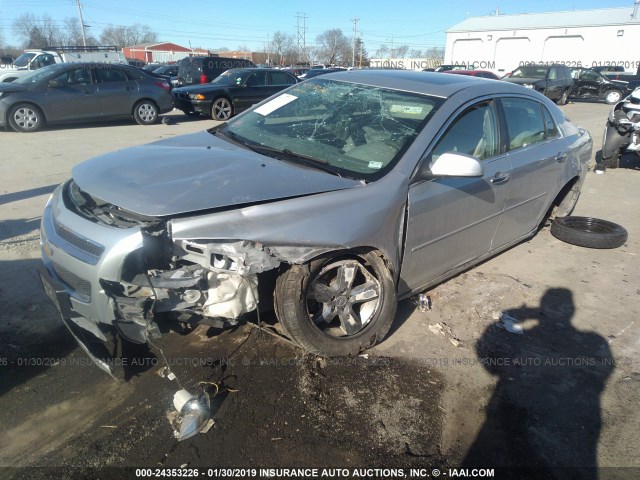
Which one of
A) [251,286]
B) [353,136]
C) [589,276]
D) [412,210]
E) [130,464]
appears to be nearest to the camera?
[130,464]

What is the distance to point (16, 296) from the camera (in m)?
3.66

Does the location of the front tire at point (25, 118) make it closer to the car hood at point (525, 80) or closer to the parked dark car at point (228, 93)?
the parked dark car at point (228, 93)

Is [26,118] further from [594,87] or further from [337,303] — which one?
[594,87]

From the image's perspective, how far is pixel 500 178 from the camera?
3652 mm

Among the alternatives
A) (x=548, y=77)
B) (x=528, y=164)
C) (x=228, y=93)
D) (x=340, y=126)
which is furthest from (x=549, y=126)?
(x=548, y=77)

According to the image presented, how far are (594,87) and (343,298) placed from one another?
2512 centimetres

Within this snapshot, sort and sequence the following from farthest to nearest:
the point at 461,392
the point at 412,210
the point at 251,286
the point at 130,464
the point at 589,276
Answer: the point at 589,276 < the point at 412,210 < the point at 461,392 < the point at 251,286 < the point at 130,464

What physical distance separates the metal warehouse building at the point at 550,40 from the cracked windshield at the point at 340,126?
124 feet

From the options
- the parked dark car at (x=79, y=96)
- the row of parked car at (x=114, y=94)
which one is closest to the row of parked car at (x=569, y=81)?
the row of parked car at (x=114, y=94)

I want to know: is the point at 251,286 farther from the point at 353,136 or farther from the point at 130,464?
the point at 353,136

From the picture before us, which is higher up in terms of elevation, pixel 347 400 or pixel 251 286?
pixel 251 286

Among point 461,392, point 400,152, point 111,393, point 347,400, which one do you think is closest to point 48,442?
point 111,393

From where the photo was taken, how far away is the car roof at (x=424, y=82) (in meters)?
3.48

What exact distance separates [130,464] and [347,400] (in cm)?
117
